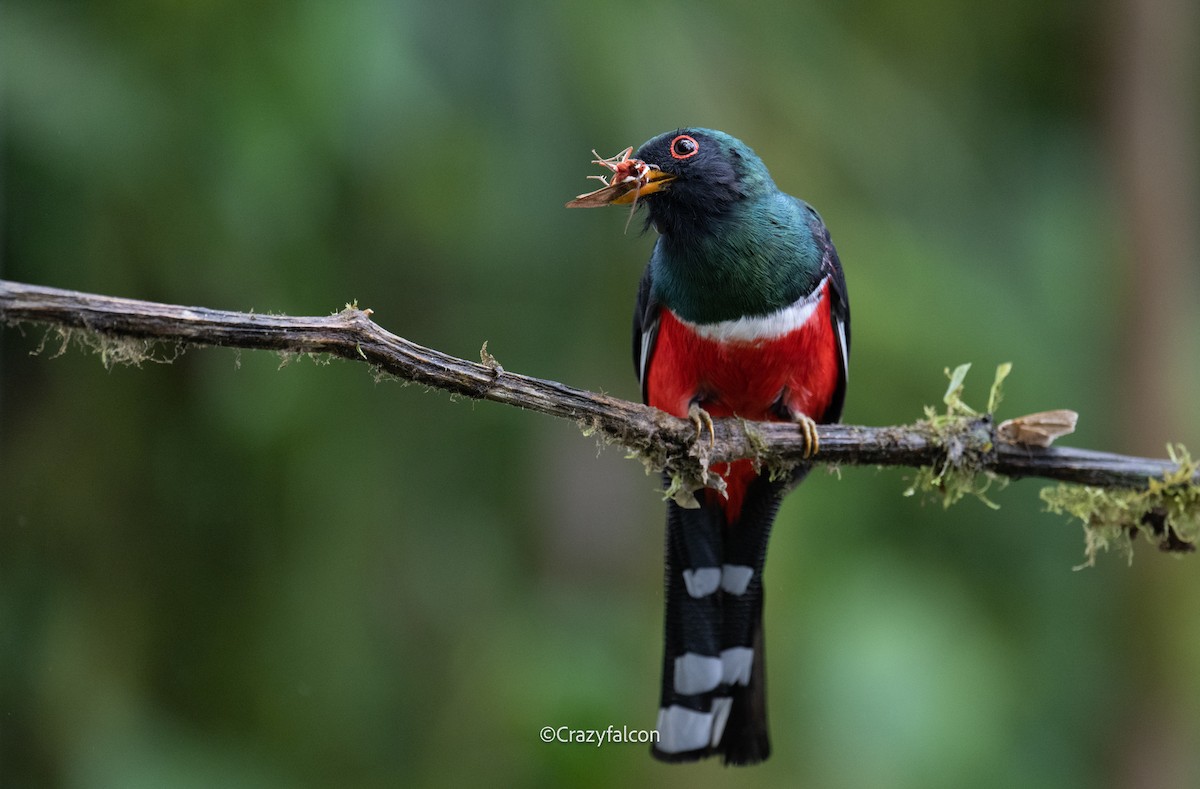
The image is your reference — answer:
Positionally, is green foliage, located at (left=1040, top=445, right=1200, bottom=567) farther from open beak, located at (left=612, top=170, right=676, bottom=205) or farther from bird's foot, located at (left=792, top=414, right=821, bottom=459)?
open beak, located at (left=612, top=170, right=676, bottom=205)

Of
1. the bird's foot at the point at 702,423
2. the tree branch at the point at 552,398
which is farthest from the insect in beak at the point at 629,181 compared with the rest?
the tree branch at the point at 552,398

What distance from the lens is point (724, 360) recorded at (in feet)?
12.6

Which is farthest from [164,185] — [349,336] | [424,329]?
[349,336]

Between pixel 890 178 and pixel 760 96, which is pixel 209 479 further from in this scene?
pixel 890 178

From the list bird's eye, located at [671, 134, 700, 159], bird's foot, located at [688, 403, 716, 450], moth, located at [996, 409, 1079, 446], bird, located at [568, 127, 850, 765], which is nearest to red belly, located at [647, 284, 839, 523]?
bird, located at [568, 127, 850, 765]

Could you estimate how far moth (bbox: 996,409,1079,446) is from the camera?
335cm

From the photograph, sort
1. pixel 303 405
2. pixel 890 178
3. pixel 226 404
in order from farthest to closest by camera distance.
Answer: pixel 890 178
pixel 303 405
pixel 226 404

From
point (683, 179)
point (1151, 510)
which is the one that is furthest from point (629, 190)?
point (1151, 510)

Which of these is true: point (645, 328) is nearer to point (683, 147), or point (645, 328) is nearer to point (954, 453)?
point (683, 147)

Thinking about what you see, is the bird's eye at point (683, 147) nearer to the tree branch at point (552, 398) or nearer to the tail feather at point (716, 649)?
the tree branch at point (552, 398)

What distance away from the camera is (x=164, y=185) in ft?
15.2

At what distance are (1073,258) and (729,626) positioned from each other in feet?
14.1

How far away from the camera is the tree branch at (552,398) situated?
92.1 inches

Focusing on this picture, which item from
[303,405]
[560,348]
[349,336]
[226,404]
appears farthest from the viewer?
[560,348]
